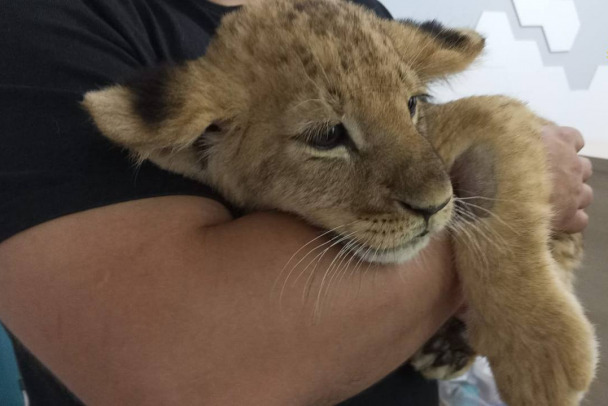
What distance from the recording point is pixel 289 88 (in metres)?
0.80

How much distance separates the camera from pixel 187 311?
67cm

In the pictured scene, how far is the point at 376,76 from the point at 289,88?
140mm

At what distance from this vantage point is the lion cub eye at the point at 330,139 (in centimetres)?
80

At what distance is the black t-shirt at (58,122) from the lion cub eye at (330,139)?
0.69 feet

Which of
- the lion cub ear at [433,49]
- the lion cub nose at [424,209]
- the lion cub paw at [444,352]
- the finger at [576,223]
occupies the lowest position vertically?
the lion cub paw at [444,352]

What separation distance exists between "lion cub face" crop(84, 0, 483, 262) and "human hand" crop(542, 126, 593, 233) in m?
0.34

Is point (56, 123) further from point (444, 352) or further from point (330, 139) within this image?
point (444, 352)

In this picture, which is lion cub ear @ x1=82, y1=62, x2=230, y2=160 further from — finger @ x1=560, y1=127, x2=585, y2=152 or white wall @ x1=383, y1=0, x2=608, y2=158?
white wall @ x1=383, y1=0, x2=608, y2=158

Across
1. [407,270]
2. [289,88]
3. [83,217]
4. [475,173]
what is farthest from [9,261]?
[475,173]

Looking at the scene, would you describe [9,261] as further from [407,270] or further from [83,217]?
[407,270]

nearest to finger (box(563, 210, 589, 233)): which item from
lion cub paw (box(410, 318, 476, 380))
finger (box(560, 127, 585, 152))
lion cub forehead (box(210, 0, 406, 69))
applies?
finger (box(560, 127, 585, 152))

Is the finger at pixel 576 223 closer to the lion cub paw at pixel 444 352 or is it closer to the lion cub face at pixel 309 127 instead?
the lion cub paw at pixel 444 352

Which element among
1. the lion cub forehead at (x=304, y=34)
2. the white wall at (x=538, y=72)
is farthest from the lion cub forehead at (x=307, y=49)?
the white wall at (x=538, y=72)

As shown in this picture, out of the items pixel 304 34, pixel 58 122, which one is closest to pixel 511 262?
pixel 304 34
